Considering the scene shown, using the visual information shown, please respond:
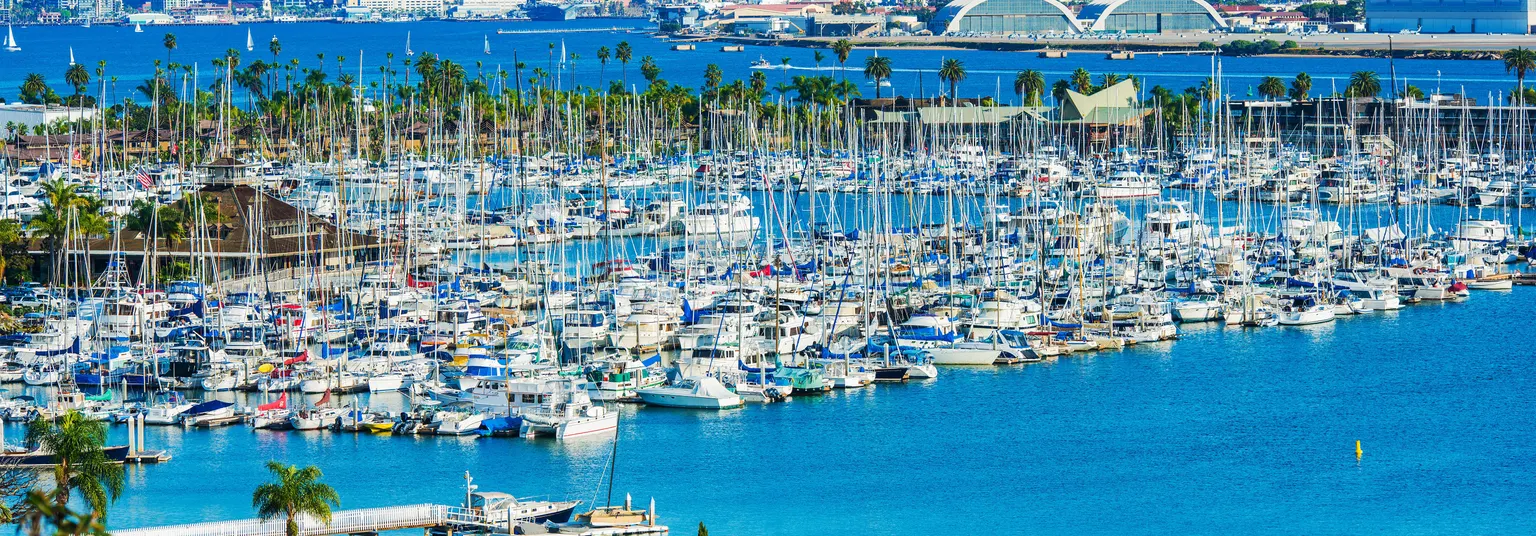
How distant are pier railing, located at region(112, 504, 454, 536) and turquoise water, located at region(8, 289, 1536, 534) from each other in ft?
13.4

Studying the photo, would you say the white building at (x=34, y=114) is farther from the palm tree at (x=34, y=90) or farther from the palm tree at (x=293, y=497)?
the palm tree at (x=293, y=497)

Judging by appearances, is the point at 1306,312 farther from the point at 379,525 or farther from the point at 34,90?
the point at 34,90

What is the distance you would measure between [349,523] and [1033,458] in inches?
629

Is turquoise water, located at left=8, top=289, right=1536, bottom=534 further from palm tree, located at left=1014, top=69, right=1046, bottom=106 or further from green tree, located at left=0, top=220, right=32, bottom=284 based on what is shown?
palm tree, located at left=1014, top=69, right=1046, bottom=106

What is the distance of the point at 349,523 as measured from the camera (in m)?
38.6

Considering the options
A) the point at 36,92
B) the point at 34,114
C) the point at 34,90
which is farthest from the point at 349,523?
the point at 36,92

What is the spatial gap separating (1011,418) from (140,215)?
28.0 meters

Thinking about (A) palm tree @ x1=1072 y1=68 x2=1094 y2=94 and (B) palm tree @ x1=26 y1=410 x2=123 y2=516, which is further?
(A) palm tree @ x1=1072 y1=68 x2=1094 y2=94

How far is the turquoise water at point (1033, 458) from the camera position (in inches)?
1716

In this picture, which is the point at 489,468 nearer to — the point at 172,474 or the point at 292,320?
the point at 172,474

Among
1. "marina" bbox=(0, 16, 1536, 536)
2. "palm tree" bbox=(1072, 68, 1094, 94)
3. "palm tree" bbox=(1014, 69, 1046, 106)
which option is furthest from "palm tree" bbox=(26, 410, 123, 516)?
"palm tree" bbox=(1072, 68, 1094, 94)

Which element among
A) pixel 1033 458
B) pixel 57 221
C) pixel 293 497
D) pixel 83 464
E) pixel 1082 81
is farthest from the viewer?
pixel 1082 81

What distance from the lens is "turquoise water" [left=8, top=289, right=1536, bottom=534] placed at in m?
43.6

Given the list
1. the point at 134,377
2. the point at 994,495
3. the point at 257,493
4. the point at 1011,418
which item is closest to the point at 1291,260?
the point at 1011,418
